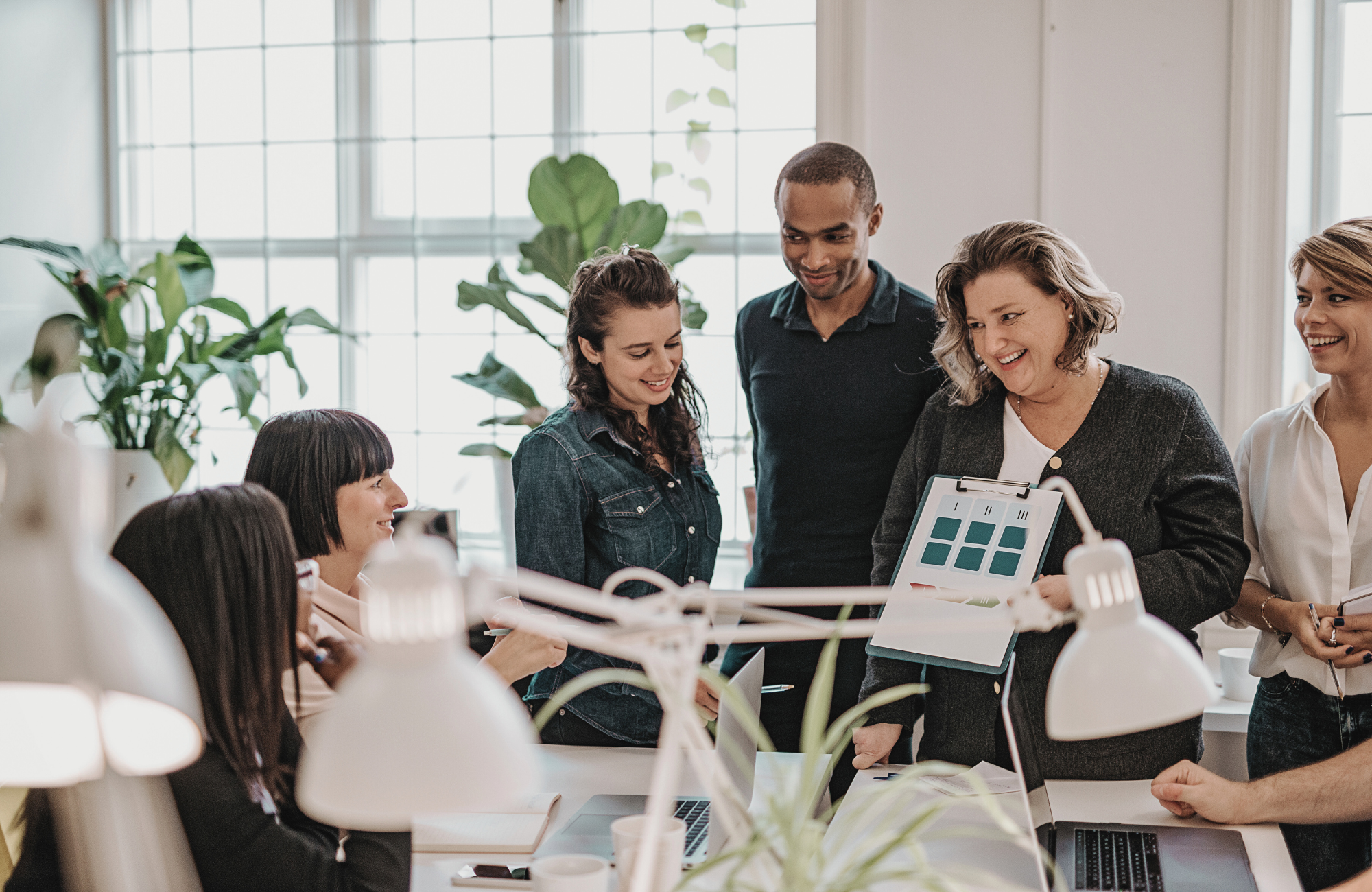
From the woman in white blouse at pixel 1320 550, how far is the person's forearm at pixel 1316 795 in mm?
282

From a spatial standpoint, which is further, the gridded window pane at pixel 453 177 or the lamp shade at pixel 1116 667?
the gridded window pane at pixel 453 177

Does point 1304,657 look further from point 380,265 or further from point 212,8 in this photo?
point 212,8

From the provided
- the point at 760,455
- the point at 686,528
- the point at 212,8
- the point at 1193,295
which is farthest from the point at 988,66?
the point at 212,8

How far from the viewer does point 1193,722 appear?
192 centimetres

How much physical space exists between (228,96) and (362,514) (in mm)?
3250

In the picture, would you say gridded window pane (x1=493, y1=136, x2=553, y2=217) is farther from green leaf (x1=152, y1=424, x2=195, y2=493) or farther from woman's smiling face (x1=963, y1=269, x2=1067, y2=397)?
woman's smiling face (x1=963, y1=269, x2=1067, y2=397)

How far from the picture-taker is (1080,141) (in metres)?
3.39

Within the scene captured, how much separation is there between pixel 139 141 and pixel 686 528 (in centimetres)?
348

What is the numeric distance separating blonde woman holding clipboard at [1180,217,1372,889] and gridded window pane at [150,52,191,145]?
4091 millimetres

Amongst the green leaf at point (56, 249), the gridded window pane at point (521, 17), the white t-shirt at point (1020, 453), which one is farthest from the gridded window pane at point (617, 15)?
the white t-shirt at point (1020, 453)

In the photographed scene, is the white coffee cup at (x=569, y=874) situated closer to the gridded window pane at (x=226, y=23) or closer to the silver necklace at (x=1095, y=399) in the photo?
the silver necklace at (x=1095, y=399)

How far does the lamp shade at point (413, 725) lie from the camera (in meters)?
0.65

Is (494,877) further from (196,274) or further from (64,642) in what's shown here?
(196,274)

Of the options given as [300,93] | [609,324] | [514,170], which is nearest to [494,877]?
[609,324]
